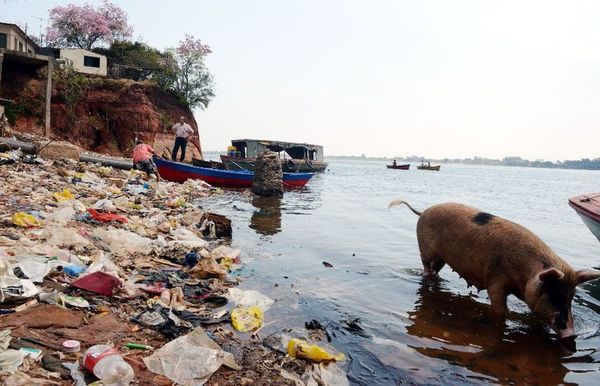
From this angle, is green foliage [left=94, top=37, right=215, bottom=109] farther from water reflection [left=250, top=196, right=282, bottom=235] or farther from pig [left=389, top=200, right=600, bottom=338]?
pig [left=389, top=200, right=600, bottom=338]

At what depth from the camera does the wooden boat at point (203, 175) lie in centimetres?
1762

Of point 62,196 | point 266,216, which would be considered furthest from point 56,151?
point 266,216

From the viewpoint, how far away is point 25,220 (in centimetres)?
579

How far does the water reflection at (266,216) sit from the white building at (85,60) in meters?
24.6

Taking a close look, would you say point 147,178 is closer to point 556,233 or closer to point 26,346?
point 26,346

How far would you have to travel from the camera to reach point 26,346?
2.80 m

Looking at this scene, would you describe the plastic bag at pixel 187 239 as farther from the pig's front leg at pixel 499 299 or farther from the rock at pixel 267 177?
the rock at pixel 267 177

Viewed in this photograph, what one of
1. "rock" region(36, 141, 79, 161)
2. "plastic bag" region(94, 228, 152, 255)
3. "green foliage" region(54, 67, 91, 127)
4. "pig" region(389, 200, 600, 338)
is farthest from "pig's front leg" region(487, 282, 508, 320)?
"green foliage" region(54, 67, 91, 127)

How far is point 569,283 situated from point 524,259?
1.59 ft

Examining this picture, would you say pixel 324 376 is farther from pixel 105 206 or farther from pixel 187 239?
pixel 105 206

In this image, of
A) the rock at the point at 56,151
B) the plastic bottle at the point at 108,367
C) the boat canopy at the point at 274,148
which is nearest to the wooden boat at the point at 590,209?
the plastic bottle at the point at 108,367

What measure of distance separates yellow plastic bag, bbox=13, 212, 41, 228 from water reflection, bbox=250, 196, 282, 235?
468cm

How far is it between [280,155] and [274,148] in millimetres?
1648

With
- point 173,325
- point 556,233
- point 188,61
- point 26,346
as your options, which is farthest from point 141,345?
point 188,61
